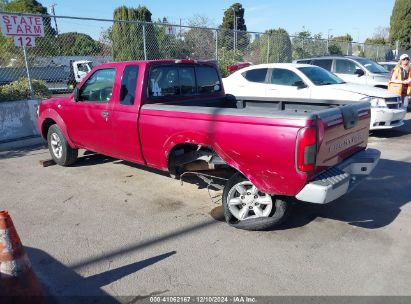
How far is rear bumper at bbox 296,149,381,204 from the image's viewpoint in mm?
3502

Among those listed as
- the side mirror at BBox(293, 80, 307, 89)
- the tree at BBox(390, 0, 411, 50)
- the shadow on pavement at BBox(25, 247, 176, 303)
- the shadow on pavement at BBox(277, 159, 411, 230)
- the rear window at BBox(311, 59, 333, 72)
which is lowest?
the shadow on pavement at BBox(277, 159, 411, 230)

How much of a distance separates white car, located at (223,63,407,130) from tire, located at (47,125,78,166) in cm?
382

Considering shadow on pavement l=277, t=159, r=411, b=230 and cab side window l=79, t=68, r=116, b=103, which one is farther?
cab side window l=79, t=68, r=116, b=103

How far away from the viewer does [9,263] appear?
2.82 meters

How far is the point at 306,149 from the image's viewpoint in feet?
11.1

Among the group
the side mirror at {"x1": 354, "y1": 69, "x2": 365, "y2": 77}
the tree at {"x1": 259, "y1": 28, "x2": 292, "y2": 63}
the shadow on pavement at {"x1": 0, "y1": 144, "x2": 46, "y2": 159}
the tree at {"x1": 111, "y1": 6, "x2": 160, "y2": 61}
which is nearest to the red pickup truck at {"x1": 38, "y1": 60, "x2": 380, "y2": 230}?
the shadow on pavement at {"x1": 0, "y1": 144, "x2": 46, "y2": 159}

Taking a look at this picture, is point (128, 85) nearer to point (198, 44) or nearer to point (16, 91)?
point (16, 91)

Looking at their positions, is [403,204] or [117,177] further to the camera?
[117,177]

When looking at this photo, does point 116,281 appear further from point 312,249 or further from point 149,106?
point 149,106

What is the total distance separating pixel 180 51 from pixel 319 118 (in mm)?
13112

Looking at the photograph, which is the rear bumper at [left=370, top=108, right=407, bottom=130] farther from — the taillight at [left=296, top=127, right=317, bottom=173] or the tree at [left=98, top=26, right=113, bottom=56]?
the tree at [left=98, top=26, right=113, bottom=56]

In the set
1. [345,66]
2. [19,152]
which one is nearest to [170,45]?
[345,66]

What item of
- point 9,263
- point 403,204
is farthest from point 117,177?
point 403,204

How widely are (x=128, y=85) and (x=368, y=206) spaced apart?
11.8 feet
